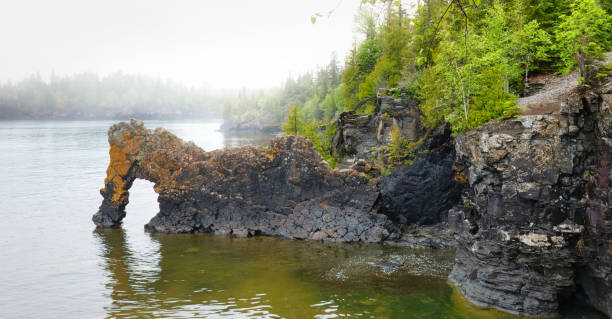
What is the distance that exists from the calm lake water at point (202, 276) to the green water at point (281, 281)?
6cm

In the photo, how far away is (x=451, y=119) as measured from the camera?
947 inches

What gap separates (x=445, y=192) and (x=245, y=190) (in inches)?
636

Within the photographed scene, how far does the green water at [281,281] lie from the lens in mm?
20016

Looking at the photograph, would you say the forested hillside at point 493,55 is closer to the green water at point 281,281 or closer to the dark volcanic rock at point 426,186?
the dark volcanic rock at point 426,186

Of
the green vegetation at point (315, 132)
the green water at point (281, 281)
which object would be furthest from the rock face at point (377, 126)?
the green water at point (281, 281)

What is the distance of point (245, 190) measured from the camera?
109 feet

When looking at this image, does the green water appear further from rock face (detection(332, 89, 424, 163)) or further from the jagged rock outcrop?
rock face (detection(332, 89, 424, 163))

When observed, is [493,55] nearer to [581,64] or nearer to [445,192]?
[581,64]

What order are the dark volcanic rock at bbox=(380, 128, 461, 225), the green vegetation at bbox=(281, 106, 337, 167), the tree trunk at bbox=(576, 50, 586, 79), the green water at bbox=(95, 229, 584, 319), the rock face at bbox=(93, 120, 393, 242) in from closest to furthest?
the tree trunk at bbox=(576, 50, 586, 79) < the green water at bbox=(95, 229, 584, 319) < the dark volcanic rock at bbox=(380, 128, 461, 225) < the rock face at bbox=(93, 120, 393, 242) < the green vegetation at bbox=(281, 106, 337, 167)

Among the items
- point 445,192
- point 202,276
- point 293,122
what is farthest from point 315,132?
point 202,276

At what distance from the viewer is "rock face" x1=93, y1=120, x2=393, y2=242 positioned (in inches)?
1245

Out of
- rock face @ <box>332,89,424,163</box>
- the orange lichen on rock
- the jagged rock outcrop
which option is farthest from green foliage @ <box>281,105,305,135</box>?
the orange lichen on rock

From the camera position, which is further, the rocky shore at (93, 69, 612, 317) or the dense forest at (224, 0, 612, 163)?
the dense forest at (224, 0, 612, 163)

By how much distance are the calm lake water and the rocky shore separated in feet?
5.03
